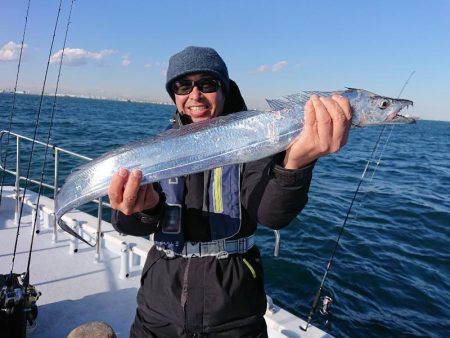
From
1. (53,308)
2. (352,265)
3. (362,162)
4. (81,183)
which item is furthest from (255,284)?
(362,162)

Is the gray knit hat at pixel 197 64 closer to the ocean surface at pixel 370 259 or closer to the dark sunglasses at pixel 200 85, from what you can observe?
the dark sunglasses at pixel 200 85

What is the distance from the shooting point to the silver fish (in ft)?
6.95

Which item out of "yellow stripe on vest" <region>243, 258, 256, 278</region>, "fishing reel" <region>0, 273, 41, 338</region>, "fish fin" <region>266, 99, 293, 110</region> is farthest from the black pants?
"fishing reel" <region>0, 273, 41, 338</region>

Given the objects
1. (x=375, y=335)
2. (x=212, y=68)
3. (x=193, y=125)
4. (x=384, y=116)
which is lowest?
(x=375, y=335)

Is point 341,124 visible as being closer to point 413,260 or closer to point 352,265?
point 352,265

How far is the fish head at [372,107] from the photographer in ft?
6.89

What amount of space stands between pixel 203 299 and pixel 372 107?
1558mm

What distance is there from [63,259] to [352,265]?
5479mm

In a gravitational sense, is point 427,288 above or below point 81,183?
below

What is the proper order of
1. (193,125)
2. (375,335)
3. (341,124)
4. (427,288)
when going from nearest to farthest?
(341,124), (193,125), (375,335), (427,288)

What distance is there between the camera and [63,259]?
18.1 ft

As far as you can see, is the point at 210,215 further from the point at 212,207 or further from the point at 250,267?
the point at 250,267

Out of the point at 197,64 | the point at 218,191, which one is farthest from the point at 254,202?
the point at 197,64

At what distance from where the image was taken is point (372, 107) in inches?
83.0
